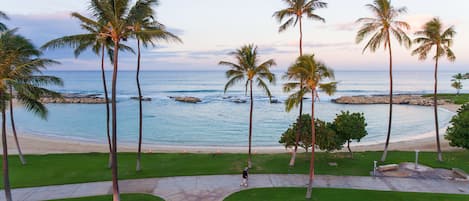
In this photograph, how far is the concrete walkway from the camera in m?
19.1

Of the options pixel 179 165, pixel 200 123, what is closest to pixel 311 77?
pixel 179 165

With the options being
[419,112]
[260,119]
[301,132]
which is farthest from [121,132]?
[419,112]

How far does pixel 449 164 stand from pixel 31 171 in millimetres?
30816

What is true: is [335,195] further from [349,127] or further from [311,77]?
[349,127]

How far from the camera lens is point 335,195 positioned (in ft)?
61.1

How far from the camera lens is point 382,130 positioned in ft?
169

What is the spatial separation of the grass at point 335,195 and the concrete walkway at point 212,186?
2.94ft

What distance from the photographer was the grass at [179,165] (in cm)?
2295

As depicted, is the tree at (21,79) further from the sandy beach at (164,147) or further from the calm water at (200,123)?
the calm water at (200,123)

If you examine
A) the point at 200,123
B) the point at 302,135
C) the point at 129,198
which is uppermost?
the point at 302,135

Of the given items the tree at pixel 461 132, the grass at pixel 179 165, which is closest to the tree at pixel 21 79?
the grass at pixel 179 165

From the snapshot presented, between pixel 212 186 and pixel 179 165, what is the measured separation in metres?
6.22

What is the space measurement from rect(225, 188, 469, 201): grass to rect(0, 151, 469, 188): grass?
4.11 m

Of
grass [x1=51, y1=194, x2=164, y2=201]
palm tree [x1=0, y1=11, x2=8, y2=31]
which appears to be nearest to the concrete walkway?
grass [x1=51, y1=194, x2=164, y2=201]
